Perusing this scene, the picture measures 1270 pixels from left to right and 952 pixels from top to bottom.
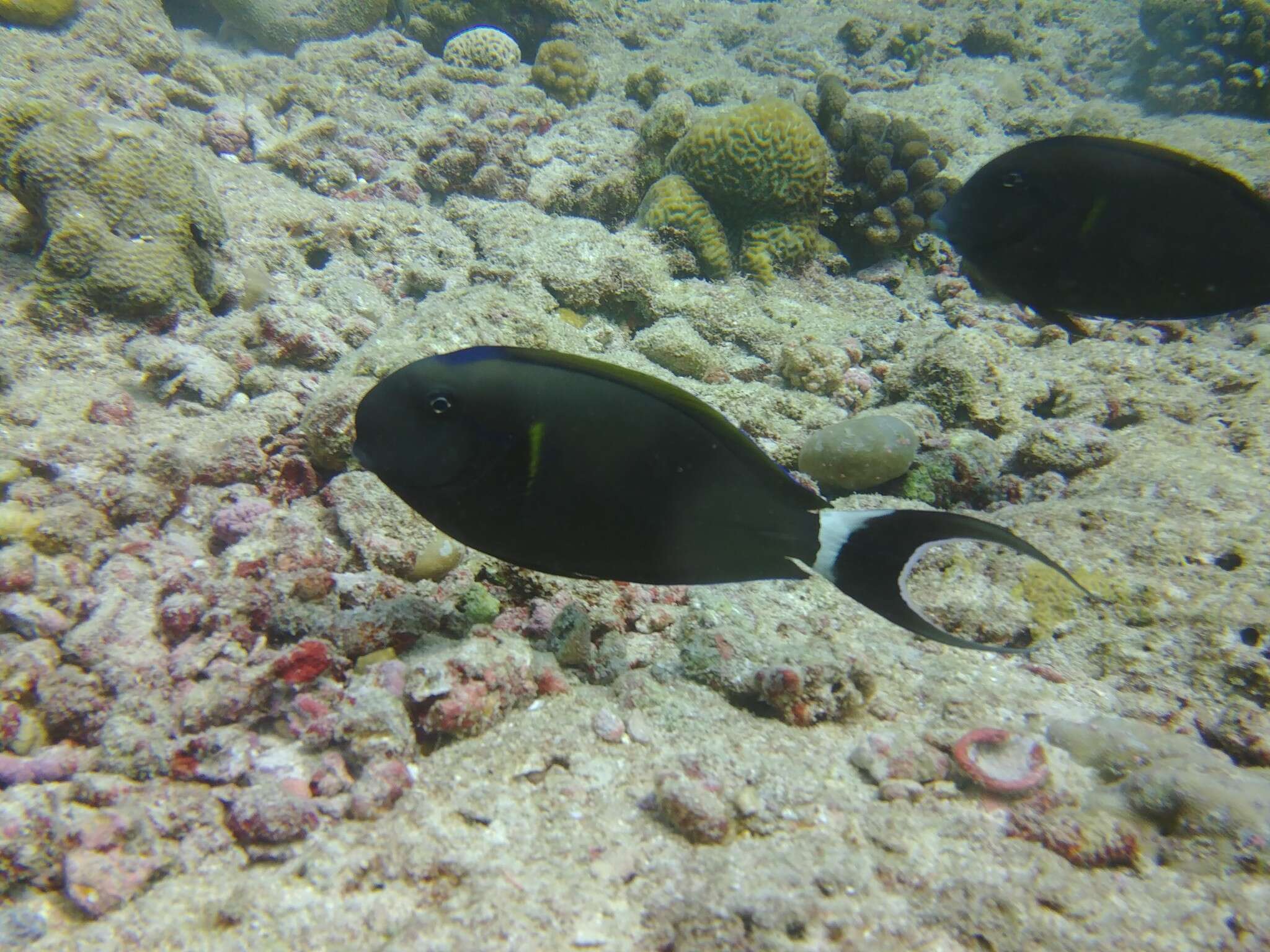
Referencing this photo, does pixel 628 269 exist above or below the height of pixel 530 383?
above

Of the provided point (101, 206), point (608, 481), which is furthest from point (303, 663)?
point (101, 206)

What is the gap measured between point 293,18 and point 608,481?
13.7m

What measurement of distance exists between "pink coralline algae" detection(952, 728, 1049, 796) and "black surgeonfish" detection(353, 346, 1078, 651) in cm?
121

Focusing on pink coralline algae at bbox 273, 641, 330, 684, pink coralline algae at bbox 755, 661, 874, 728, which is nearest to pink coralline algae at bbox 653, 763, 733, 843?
pink coralline algae at bbox 755, 661, 874, 728

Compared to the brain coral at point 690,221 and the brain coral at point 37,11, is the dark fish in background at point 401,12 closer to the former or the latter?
the brain coral at point 37,11

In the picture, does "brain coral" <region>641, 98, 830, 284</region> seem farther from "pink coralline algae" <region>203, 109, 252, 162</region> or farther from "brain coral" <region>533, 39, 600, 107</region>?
"pink coralline algae" <region>203, 109, 252, 162</region>

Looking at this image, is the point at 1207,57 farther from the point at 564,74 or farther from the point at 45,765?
the point at 45,765

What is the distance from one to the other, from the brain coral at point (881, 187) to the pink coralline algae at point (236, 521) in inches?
259

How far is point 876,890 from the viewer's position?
176 cm

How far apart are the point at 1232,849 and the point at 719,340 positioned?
14.7 ft

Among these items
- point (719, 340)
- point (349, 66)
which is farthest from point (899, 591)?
point (349, 66)

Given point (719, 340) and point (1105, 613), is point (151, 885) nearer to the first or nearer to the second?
point (1105, 613)

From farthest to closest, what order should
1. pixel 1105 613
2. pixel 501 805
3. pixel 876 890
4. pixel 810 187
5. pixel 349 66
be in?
1. pixel 349 66
2. pixel 810 187
3. pixel 1105 613
4. pixel 501 805
5. pixel 876 890

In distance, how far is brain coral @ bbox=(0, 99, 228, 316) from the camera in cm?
401
